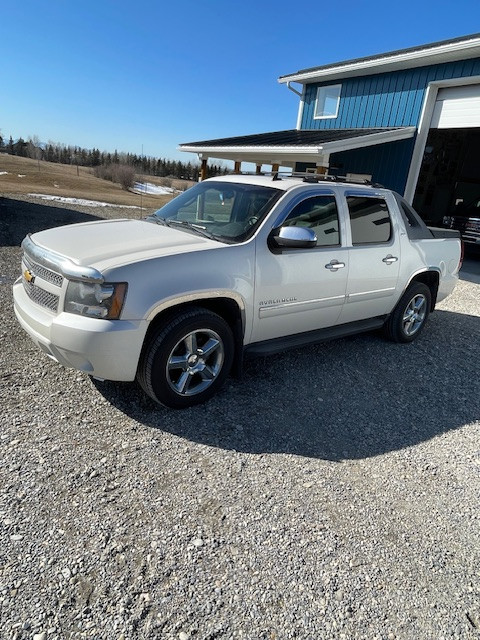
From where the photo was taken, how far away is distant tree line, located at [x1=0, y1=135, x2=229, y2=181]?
60938 mm

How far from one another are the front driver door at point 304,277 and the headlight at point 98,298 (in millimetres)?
1210

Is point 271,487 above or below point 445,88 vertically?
below

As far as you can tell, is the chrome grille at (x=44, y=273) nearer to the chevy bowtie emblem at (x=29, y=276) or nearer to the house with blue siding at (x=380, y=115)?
the chevy bowtie emblem at (x=29, y=276)

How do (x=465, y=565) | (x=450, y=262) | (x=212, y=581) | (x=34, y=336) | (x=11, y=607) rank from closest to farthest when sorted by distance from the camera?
1. (x=11, y=607)
2. (x=212, y=581)
3. (x=465, y=565)
4. (x=34, y=336)
5. (x=450, y=262)

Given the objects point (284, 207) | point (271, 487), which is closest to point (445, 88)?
point (284, 207)

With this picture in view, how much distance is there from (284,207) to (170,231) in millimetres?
1056

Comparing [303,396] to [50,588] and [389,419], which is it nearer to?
[389,419]

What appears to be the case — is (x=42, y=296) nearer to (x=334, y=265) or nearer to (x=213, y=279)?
(x=213, y=279)

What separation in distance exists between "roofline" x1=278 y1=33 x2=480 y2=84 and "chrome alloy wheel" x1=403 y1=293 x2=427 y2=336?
7411mm

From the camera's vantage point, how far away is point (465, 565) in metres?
2.35

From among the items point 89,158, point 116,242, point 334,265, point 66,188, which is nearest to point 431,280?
point 334,265

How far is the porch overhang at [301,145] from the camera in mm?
9641

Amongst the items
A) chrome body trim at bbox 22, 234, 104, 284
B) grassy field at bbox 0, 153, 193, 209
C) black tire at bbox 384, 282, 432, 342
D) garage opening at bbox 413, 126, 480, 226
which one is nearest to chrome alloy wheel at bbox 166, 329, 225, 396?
chrome body trim at bbox 22, 234, 104, 284

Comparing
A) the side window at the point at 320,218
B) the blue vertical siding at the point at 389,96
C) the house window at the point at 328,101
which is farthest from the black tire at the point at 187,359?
the house window at the point at 328,101
